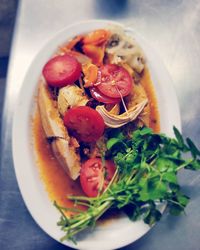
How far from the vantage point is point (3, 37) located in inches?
79.4

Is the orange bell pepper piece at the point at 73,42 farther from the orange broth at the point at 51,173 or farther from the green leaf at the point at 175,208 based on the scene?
the green leaf at the point at 175,208

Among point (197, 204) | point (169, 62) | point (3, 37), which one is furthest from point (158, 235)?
point (3, 37)

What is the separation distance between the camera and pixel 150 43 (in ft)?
5.41

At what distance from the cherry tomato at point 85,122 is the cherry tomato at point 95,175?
0.30ft

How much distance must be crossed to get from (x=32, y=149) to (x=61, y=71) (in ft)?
0.99

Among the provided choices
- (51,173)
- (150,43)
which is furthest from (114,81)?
(51,173)

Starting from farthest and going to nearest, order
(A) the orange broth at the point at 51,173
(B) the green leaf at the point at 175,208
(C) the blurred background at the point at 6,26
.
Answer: (C) the blurred background at the point at 6,26 < (A) the orange broth at the point at 51,173 < (B) the green leaf at the point at 175,208

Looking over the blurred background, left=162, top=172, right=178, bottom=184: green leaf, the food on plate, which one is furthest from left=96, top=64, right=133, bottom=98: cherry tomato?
the blurred background

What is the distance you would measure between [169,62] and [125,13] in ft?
0.90

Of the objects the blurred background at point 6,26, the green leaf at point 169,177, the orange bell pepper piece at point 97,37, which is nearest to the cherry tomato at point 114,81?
the orange bell pepper piece at point 97,37

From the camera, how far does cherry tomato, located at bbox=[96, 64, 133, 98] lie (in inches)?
56.7

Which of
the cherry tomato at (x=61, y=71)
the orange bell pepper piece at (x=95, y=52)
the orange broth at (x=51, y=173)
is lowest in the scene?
the orange broth at (x=51, y=173)

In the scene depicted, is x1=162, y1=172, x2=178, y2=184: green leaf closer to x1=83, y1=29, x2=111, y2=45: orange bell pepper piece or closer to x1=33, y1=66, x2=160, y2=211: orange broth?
x1=33, y1=66, x2=160, y2=211: orange broth

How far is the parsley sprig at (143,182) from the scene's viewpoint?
1268 millimetres
